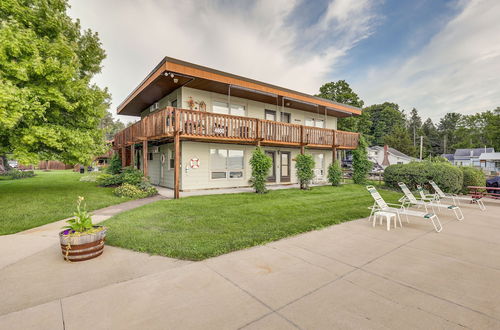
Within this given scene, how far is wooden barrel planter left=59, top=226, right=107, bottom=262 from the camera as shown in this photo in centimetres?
378

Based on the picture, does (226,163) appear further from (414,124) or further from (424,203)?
(414,124)

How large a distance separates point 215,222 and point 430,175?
1291cm

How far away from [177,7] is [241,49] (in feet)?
17.5

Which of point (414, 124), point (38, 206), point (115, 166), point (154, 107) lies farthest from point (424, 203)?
point (414, 124)

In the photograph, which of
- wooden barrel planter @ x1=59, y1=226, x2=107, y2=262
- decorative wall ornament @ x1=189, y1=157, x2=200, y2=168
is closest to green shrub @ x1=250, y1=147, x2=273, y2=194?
decorative wall ornament @ x1=189, y1=157, x2=200, y2=168

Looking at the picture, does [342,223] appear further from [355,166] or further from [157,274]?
[355,166]

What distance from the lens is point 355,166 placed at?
54.1 feet

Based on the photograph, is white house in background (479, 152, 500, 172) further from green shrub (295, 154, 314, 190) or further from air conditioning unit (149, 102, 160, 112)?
air conditioning unit (149, 102, 160, 112)

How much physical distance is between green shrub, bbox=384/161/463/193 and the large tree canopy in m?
16.6

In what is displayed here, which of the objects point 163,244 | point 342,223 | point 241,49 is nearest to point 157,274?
point 163,244

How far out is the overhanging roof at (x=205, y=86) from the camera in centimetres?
1002

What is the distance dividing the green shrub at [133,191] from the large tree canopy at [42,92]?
195cm

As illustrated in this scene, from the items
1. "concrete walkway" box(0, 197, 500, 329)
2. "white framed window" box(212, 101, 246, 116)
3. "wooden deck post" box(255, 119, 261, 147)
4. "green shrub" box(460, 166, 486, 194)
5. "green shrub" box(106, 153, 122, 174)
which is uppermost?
"white framed window" box(212, 101, 246, 116)

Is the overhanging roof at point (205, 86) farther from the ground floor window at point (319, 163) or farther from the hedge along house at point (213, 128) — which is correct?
the ground floor window at point (319, 163)
